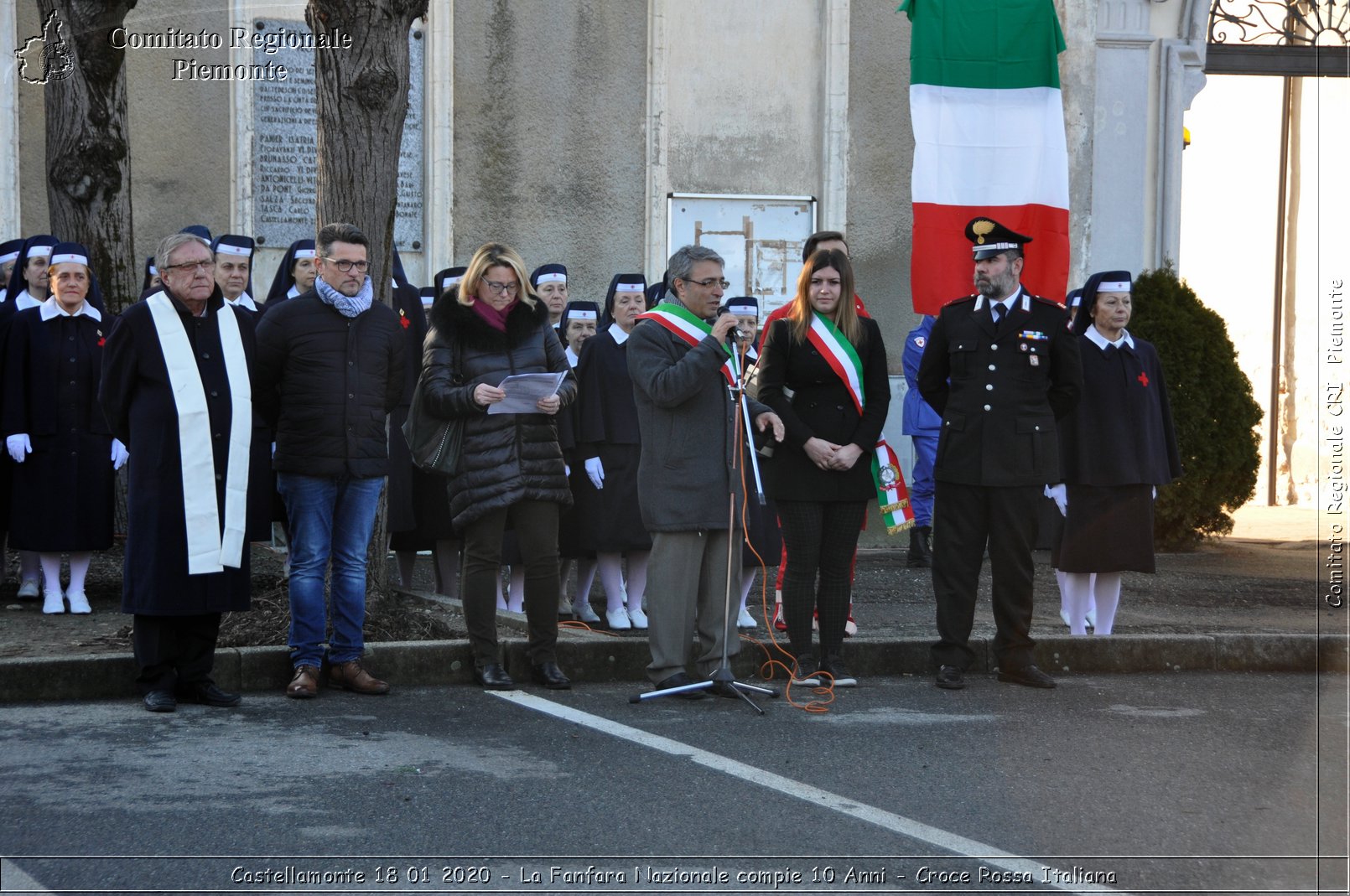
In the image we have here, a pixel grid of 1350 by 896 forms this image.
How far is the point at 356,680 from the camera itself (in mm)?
7531

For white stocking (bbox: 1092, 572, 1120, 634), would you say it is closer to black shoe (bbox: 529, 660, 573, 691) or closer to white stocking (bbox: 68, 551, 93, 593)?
black shoe (bbox: 529, 660, 573, 691)

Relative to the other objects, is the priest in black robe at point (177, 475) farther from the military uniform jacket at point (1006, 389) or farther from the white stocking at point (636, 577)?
the military uniform jacket at point (1006, 389)

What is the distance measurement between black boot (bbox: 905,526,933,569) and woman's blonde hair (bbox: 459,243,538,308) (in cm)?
552

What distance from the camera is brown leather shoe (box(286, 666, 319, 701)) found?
737 centimetres

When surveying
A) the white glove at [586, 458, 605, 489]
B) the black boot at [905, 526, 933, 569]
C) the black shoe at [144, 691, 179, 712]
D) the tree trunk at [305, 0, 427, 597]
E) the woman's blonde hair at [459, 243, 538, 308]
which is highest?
the tree trunk at [305, 0, 427, 597]

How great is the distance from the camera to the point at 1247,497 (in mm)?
13734

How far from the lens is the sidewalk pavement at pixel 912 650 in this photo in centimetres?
743

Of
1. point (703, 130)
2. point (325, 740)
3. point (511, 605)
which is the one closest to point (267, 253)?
point (703, 130)

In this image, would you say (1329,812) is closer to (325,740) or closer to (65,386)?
(325,740)

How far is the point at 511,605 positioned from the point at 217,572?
112 inches

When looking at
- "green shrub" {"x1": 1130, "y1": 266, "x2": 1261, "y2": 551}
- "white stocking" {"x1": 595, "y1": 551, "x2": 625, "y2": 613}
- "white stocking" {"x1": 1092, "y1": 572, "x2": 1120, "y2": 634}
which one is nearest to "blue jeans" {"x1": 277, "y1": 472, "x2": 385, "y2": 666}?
"white stocking" {"x1": 595, "y1": 551, "x2": 625, "y2": 613}

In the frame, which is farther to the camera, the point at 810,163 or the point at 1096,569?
the point at 810,163

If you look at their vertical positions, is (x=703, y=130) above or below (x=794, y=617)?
above

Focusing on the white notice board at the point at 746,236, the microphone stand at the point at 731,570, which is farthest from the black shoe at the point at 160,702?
the white notice board at the point at 746,236
